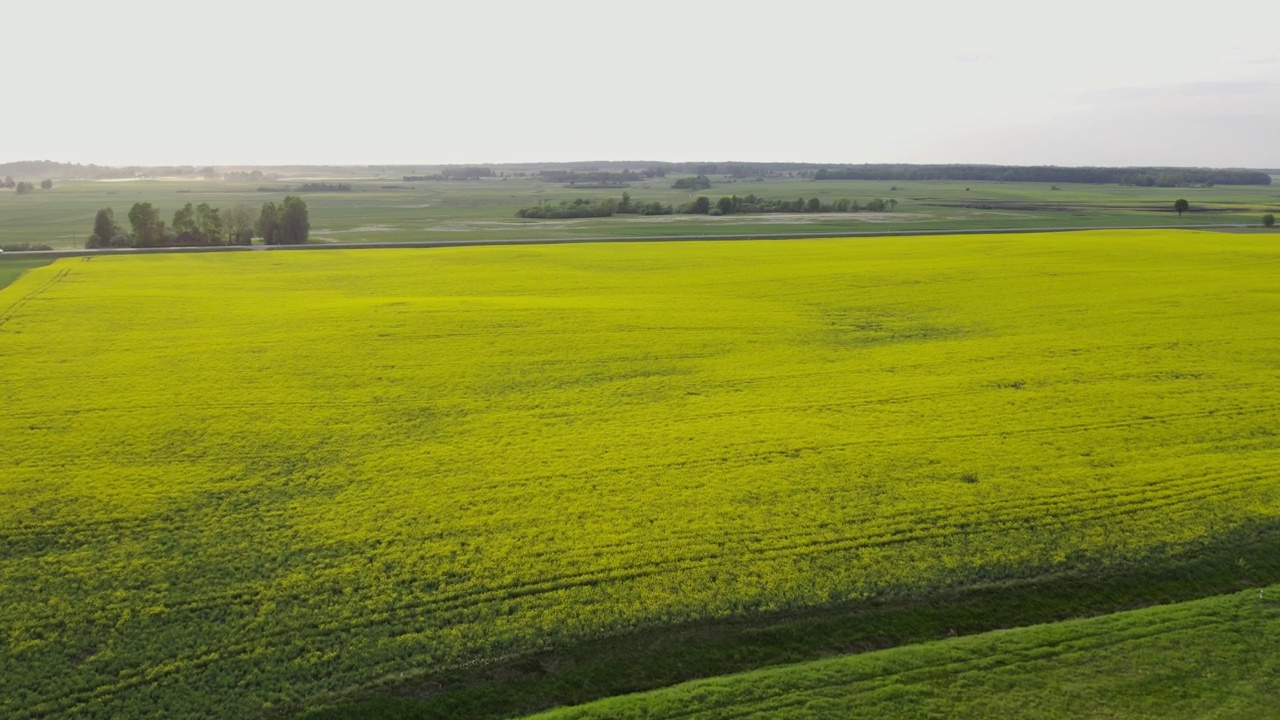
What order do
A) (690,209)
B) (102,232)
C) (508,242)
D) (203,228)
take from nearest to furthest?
1. (102,232)
2. (508,242)
3. (203,228)
4. (690,209)

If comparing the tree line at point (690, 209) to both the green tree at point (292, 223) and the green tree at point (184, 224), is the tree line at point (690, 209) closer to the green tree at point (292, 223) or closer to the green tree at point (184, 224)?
the green tree at point (292, 223)

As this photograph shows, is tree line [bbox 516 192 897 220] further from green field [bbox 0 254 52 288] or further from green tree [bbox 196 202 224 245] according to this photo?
green field [bbox 0 254 52 288]

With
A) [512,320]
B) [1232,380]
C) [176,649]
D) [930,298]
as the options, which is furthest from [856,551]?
[930,298]

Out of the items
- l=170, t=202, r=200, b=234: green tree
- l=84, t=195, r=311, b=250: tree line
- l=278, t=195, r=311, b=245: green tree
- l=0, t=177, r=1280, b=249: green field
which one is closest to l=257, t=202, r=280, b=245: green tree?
l=84, t=195, r=311, b=250: tree line

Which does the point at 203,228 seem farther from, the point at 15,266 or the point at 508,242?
the point at 508,242

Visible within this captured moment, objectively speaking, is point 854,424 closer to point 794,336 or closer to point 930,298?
point 794,336

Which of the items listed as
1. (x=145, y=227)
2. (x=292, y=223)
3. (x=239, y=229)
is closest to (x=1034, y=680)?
(x=292, y=223)

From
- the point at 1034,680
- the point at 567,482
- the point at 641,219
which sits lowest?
the point at 1034,680
